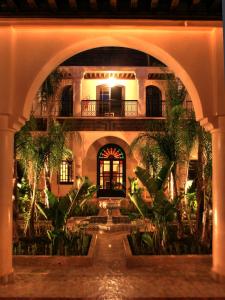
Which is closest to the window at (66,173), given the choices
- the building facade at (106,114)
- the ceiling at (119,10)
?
the building facade at (106,114)

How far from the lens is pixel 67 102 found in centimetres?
2122

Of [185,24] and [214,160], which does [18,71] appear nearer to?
[185,24]

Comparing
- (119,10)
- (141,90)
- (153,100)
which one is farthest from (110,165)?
(119,10)

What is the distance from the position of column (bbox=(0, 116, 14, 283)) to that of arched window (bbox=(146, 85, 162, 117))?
1534cm

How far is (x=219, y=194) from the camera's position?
6.67 m

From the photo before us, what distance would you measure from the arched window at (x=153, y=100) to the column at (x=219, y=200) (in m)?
14.7

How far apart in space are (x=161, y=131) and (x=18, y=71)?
17.5ft

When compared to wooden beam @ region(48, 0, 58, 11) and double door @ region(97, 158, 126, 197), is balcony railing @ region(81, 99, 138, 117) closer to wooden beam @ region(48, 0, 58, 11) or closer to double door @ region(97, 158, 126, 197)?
double door @ region(97, 158, 126, 197)

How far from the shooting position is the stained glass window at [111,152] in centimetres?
2191

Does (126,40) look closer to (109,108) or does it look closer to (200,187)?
(200,187)

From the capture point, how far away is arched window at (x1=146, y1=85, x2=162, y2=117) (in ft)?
70.0

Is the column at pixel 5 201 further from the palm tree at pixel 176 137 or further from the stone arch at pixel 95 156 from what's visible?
the stone arch at pixel 95 156

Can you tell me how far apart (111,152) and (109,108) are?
2.52 metres

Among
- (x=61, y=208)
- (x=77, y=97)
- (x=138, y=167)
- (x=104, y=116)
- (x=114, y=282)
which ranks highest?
(x=77, y=97)
